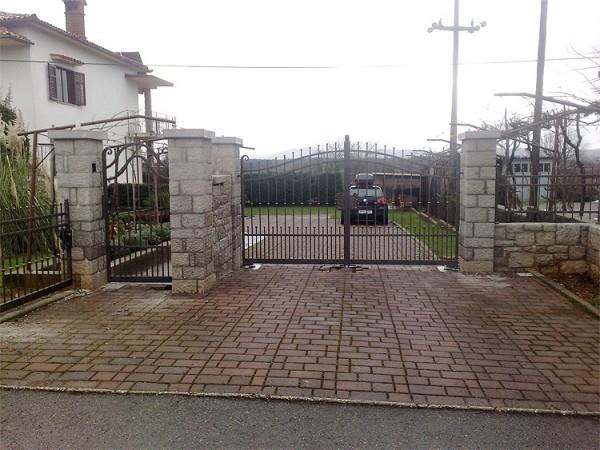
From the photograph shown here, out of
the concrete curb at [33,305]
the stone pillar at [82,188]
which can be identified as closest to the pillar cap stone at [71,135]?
the stone pillar at [82,188]

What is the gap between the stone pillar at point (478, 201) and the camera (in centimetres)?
806

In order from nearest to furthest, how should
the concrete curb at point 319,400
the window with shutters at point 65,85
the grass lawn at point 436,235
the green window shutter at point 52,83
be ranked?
1. the concrete curb at point 319,400
2. the grass lawn at point 436,235
3. the green window shutter at point 52,83
4. the window with shutters at point 65,85

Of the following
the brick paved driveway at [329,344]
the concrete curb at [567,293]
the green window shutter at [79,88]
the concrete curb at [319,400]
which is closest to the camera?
the concrete curb at [319,400]

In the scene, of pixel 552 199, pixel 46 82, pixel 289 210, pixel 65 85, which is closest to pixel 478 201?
pixel 552 199

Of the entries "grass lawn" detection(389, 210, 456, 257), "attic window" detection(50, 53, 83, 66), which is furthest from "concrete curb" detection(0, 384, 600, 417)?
"attic window" detection(50, 53, 83, 66)

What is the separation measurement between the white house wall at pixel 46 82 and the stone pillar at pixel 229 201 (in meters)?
8.41

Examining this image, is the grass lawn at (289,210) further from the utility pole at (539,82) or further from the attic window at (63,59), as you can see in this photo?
the attic window at (63,59)

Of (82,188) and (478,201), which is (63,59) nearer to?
(82,188)

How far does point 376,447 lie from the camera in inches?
123

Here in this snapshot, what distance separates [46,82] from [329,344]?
1739cm

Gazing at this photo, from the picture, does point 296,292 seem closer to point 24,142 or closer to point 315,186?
point 315,186

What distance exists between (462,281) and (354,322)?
2.69 m

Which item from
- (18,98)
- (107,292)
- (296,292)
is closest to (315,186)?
(296,292)

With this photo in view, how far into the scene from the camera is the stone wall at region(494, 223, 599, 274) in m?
8.21
